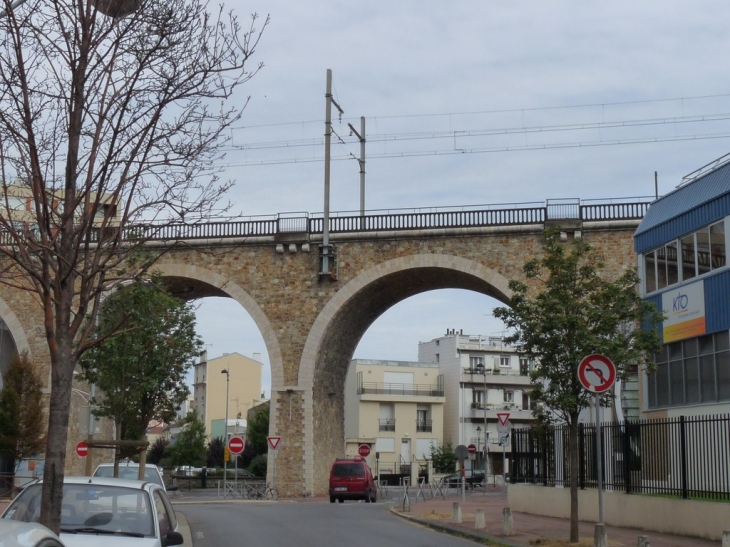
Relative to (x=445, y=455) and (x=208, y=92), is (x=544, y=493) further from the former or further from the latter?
(x=445, y=455)

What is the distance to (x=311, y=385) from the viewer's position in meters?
36.5

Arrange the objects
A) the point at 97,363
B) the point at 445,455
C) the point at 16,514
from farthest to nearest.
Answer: the point at 445,455
the point at 97,363
the point at 16,514

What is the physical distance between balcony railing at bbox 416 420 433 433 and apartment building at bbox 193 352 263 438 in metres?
26.5

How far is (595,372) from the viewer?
1365 centimetres

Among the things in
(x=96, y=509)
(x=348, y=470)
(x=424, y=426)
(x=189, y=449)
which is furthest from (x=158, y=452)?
(x=96, y=509)

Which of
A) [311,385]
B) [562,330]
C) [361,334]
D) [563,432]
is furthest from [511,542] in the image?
[361,334]

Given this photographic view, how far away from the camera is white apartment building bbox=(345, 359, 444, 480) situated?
217 ft

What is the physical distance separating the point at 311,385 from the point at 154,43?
2863 cm

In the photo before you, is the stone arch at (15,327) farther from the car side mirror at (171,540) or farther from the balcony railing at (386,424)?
the car side mirror at (171,540)

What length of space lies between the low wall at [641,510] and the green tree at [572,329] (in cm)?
191

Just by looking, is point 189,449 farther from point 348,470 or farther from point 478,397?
point 348,470

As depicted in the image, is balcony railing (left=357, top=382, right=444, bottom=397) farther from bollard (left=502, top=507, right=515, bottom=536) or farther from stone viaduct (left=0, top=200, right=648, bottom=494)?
bollard (left=502, top=507, right=515, bottom=536)

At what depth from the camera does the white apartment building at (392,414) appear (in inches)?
2601

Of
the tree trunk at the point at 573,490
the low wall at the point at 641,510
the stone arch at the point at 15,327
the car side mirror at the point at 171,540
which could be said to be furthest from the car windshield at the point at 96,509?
the stone arch at the point at 15,327
